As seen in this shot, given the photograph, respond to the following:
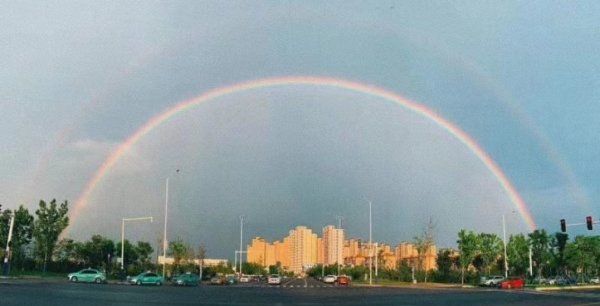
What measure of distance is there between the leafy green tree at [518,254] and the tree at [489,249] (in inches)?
104

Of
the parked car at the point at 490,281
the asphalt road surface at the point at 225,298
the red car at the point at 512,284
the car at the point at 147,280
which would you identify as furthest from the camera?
the parked car at the point at 490,281

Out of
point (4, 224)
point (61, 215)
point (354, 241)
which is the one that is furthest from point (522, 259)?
point (354, 241)

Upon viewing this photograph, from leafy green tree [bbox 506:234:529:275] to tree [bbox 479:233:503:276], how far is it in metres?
2.64

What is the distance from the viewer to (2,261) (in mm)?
71562

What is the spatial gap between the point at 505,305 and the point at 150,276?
40878 mm

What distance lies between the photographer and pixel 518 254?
9938 centimetres

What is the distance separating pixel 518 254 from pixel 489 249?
319 inches

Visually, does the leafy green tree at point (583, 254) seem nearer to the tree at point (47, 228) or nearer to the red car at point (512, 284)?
the red car at point (512, 284)

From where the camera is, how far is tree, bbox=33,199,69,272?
76875 millimetres

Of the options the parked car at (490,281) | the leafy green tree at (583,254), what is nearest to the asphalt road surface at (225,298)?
the parked car at (490,281)

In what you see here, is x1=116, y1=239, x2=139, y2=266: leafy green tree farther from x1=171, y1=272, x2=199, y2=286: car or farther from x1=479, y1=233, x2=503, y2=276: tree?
x1=479, y1=233, x2=503, y2=276: tree

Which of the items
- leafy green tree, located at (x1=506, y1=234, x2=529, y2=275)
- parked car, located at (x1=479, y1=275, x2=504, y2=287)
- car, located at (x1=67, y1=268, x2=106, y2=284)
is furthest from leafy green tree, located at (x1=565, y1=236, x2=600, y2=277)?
car, located at (x1=67, y1=268, x2=106, y2=284)

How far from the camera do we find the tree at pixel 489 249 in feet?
307

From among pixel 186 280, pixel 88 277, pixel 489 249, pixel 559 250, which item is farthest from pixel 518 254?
pixel 88 277
